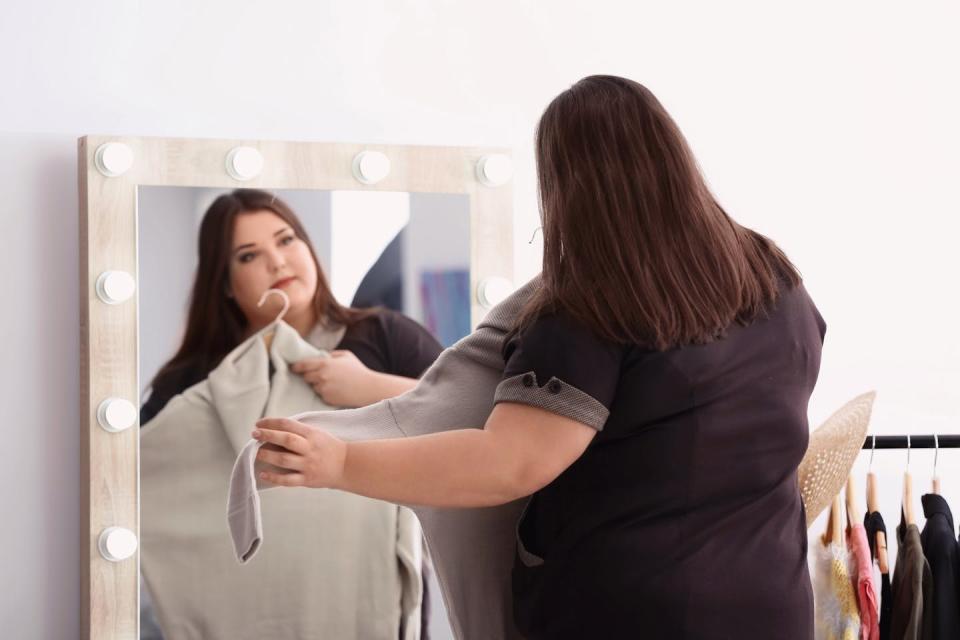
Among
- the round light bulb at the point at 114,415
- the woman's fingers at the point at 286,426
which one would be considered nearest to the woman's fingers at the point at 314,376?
the round light bulb at the point at 114,415

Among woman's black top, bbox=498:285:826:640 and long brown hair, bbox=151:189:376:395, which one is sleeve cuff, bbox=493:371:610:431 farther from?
long brown hair, bbox=151:189:376:395

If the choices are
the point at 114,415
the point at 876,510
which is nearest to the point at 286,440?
the point at 114,415

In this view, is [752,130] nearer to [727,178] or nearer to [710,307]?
[727,178]

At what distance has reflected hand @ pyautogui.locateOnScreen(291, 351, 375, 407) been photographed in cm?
184

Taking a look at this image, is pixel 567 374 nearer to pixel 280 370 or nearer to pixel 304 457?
pixel 304 457

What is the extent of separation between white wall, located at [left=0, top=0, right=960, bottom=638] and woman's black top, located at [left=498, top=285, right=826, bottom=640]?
873 mm

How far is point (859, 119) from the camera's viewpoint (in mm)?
2127

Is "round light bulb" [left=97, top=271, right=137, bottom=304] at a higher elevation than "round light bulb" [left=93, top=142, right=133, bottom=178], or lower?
lower

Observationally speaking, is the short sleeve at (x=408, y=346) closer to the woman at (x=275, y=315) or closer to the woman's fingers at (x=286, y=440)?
the woman at (x=275, y=315)

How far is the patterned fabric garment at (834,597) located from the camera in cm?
166

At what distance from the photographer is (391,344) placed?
188 cm

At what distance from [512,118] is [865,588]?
0.95m

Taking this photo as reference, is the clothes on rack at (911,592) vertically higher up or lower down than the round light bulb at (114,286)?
lower down

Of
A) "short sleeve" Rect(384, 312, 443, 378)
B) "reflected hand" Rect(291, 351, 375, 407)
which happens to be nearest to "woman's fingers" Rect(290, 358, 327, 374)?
"reflected hand" Rect(291, 351, 375, 407)
